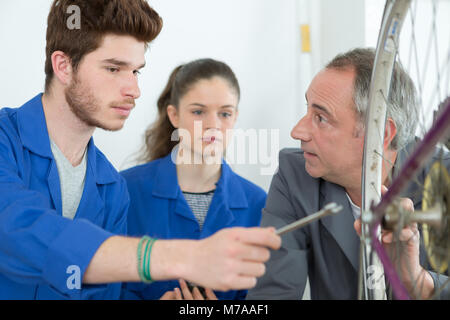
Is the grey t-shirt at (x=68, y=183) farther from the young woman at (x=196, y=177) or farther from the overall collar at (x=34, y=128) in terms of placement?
the young woman at (x=196, y=177)

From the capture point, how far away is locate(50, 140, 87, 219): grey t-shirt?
117cm

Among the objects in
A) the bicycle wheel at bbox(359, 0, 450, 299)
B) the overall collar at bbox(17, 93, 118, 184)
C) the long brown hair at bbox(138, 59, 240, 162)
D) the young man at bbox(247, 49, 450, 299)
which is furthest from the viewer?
the long brown hair at bbox(138, 59, 240, 162)

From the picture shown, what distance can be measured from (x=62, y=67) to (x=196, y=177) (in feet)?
2.07

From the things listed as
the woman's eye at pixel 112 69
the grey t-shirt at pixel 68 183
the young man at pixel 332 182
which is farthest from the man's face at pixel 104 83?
the young man at pixel 332 182

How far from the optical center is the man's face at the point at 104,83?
116 centimetres

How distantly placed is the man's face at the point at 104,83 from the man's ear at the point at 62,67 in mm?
20

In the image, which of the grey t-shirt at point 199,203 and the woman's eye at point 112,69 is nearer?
the woman's eye at point 112,69

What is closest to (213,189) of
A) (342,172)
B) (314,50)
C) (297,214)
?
(297,214)

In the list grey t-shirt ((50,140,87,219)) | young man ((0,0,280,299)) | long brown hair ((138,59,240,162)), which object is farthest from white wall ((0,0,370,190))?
grey t-shirt ((50,140,87,219))

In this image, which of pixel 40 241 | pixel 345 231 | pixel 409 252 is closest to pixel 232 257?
pixel 40 241

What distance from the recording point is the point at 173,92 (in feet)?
5.79

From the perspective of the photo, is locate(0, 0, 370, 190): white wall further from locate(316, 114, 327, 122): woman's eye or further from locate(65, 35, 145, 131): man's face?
locate(316, 114, 327, 122): woman's eye

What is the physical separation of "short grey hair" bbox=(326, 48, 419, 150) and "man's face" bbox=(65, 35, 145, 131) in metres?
0.52
